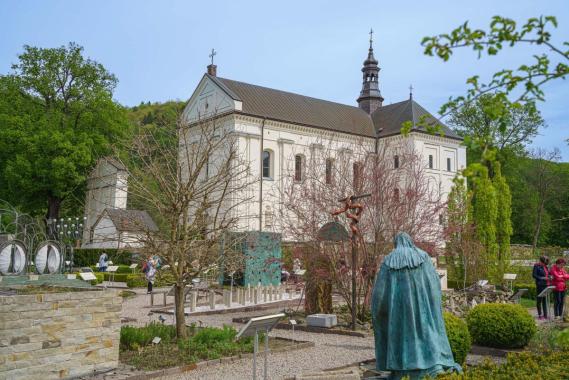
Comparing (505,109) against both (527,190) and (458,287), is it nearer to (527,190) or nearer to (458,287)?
(458,287)

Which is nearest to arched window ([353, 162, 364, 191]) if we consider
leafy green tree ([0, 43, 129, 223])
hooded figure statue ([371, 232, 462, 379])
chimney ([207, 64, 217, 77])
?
hooded figure statue ([371, 232, 462, 379])

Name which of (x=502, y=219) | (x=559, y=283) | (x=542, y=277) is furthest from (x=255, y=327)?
(x=502, y=219)

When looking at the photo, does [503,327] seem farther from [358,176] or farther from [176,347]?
[358,176]

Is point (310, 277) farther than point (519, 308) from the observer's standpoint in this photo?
Yes

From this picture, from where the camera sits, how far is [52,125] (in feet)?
123

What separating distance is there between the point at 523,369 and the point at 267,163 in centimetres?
3474

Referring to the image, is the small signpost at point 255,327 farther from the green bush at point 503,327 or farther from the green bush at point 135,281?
the green bush at point 135,281

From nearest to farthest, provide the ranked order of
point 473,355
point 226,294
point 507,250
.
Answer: point 473,355
point 226,294
point 507,250

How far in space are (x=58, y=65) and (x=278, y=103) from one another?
16.3m

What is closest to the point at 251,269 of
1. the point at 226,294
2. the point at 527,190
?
the point at 226,294

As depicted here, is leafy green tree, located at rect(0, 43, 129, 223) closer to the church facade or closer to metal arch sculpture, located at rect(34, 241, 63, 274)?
the church facade

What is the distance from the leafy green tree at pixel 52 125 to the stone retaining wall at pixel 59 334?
2834cm

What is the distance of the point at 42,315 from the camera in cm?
757

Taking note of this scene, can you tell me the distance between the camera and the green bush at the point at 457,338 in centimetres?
793
